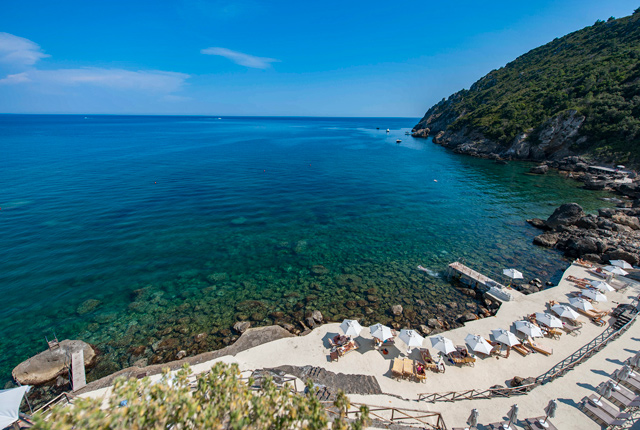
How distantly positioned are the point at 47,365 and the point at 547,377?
104ft

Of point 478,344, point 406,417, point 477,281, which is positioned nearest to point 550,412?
point 478,344

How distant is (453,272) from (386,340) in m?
12.5

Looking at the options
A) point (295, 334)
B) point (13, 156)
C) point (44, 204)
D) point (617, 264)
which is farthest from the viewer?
point (13, 156)

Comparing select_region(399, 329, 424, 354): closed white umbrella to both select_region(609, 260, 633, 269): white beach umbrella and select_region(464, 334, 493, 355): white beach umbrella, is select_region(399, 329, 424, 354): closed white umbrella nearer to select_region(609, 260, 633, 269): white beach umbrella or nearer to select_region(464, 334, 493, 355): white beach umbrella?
select_region(464, 334, 493, 355): white beach umbrella

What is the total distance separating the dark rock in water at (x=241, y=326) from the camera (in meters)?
21.7

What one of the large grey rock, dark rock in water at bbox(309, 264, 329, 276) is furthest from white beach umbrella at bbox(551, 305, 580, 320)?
the large grey rock

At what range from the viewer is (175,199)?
48.6 metres

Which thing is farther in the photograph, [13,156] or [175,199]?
[13,156]

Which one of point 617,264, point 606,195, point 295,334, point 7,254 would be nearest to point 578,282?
point 617,264

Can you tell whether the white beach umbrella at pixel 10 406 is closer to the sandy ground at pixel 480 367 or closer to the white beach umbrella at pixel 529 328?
the sandy ground at pixel 480 367

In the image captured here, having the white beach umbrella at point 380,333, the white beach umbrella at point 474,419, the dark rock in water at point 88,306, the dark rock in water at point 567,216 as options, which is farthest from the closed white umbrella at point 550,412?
the dark rock in water at point 567,216

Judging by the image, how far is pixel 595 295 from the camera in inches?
910

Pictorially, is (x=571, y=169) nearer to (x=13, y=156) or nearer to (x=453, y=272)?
(x=453, y=272)

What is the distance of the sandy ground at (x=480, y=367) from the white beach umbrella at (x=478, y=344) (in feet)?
3.32
